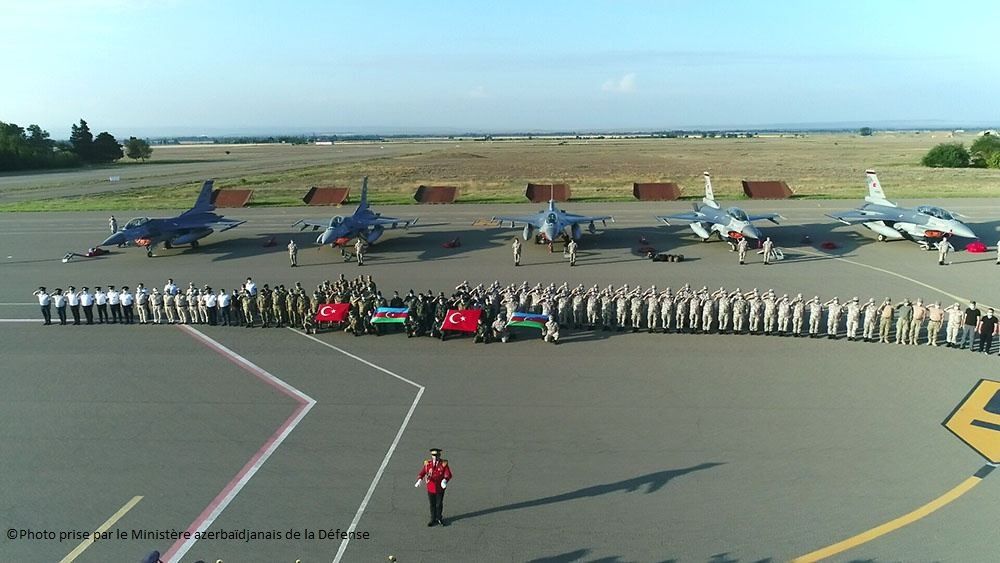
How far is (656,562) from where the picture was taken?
8484 mm

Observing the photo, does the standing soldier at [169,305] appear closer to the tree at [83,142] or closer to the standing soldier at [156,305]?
the standing soldier at [156,305]

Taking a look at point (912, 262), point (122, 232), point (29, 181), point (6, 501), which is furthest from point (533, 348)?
point (29, 181)

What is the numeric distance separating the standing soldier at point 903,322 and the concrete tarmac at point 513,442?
1.64 ft

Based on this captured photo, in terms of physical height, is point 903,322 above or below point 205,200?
below

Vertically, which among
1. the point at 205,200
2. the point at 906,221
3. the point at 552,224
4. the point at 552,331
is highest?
the point at 205,200

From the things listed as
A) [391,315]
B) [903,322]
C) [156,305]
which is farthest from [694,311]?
[156,305]

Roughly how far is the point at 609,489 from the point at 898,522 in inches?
165

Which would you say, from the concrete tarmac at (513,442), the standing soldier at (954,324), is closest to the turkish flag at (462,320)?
the concrete tarmac at (513,442)

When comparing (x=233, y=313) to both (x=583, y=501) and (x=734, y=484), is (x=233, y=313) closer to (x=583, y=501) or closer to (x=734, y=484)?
(x=583, y=501)

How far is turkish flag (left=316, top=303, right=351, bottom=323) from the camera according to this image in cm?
1864

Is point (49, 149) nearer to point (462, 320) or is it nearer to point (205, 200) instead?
point (205, 200)

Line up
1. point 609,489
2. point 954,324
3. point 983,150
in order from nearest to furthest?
point 609,489 → point 954,324 → point 983,150

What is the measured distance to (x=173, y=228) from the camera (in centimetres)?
3080

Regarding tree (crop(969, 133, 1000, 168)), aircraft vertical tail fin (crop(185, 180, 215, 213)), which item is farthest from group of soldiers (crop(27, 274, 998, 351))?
tree (crop(969, 133, 1000, 168))
